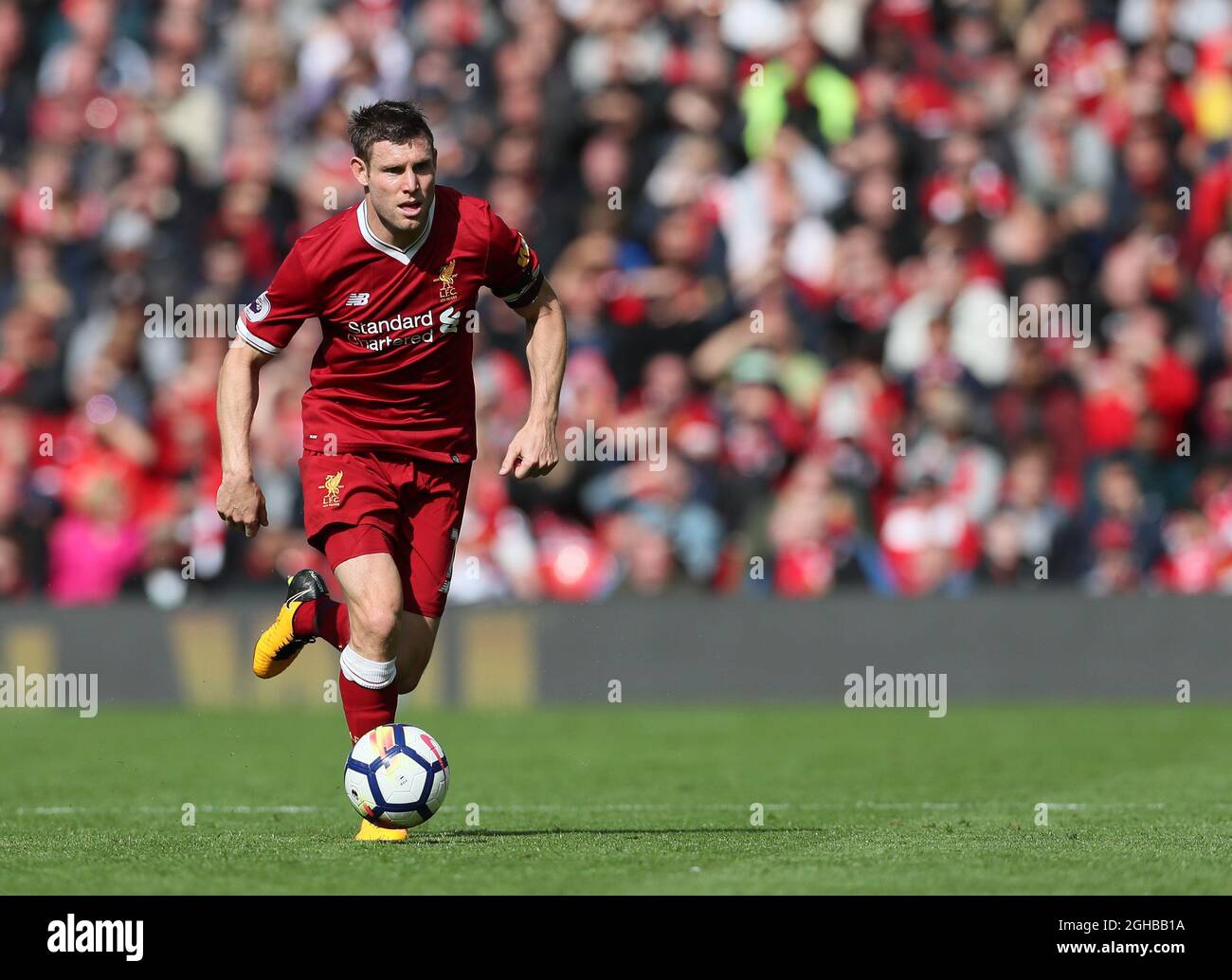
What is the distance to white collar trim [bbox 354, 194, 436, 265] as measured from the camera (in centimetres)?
856

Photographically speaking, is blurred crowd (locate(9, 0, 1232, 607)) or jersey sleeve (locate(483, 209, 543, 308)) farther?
blurred crowd (locate(9, 0, 1232, 607))

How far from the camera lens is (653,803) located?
33.9 ft

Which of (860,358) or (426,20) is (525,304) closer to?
(860,358)

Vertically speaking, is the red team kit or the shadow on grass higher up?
the red team kit

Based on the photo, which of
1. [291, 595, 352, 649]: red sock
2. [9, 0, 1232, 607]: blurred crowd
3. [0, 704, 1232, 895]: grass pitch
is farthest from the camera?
[9, 0, 1232, 607]: blurred crowd

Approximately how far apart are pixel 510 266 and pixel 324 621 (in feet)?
5.20

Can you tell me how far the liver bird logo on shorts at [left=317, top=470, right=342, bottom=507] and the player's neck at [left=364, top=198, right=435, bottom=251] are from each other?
35.5 inches

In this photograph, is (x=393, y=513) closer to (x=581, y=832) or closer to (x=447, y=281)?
(x=447, y=281)

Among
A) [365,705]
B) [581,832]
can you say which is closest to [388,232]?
[365,705]

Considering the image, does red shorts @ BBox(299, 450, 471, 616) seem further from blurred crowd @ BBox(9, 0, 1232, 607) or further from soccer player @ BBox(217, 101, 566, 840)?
blurred crowd @ BBox(9, 0, 1232, 607)

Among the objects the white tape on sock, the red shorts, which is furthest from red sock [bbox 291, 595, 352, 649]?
the red shorts

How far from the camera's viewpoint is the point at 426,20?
19.0m

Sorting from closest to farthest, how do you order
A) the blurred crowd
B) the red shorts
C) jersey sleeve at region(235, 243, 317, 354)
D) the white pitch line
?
jersey sleeve at region(235, 243, 317, 354) → the red shorts → the white pitch line → the blurred crowd
